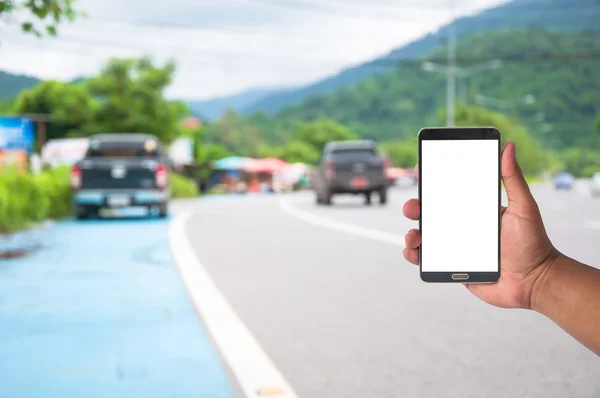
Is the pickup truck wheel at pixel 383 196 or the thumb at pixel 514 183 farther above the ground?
the thumb at pixel 514 183

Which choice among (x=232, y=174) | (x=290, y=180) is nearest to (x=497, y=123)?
(x=290, y=180)

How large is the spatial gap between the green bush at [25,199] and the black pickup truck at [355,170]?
895 centimetres

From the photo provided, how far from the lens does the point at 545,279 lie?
9.11ft

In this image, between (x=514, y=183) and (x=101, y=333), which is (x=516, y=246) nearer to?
(x=514, y=183)

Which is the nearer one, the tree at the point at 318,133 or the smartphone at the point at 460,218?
the smartphone at the point at 460,218

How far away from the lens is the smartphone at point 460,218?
263 centimetres

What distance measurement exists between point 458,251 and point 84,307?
22.1 ft

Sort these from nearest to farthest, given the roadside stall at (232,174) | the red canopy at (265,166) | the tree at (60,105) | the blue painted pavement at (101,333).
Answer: the blue painted pavement at (101,333), the tree at (60,105), the roadside stall at (232,174), the red canopy at (265,166)

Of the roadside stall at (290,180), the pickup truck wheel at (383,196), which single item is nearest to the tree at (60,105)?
the roadside stall at (290,180)

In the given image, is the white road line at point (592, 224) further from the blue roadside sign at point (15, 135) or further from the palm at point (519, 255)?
the blue roadside sign at point (15, 135)

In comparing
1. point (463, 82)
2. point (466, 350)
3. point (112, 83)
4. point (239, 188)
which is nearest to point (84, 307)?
point (466, 350)

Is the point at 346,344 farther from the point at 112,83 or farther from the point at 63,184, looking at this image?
the point at 112,83

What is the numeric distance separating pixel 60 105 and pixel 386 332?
7242 cm

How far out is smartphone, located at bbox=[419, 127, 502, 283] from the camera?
8.64 ft
